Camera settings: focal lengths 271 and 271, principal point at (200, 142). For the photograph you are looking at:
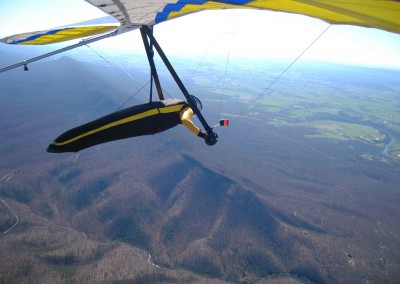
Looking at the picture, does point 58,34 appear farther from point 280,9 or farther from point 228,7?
point 280,9

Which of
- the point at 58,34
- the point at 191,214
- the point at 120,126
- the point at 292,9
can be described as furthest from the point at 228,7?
the point at 191,214

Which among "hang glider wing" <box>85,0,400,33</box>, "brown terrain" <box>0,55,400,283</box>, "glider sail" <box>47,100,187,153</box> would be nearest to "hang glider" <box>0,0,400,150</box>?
"hang glider wing" <box>85,0,400,33</box>

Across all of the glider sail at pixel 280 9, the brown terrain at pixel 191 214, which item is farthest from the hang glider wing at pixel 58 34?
the brown terrain at pixel 191 214

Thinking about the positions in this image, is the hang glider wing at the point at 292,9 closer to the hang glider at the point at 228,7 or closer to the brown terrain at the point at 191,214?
the hang glider at the point at 228,7

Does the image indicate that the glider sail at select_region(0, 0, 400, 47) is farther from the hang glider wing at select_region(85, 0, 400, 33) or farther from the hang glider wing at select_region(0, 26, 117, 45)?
the hang glider wing at select_region(0, 26, 117, 45)

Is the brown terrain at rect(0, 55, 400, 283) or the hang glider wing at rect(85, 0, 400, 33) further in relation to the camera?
the brown terrain at rect(0, 55, 400, 283)
